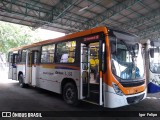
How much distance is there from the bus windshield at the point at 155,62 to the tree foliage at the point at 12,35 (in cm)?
2166

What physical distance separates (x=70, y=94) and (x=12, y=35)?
21.9 m

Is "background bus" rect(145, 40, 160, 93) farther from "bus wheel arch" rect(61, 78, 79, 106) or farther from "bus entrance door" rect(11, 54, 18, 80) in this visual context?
"bus entrance door" rect(11, 54, 18, 80)

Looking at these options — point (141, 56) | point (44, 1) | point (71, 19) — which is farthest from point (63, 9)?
point (141, 56)

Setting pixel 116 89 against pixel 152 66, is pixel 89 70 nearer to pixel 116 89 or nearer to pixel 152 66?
pixel 116 89

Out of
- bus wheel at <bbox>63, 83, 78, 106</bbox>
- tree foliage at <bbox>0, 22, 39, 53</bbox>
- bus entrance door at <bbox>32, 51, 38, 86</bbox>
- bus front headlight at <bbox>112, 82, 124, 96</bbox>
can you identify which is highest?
tree foliage at <bbox>0, 22, 39, 53</bbox>

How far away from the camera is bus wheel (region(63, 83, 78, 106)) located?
6.65 metres

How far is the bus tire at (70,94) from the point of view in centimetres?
665

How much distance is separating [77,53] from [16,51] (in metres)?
7.63

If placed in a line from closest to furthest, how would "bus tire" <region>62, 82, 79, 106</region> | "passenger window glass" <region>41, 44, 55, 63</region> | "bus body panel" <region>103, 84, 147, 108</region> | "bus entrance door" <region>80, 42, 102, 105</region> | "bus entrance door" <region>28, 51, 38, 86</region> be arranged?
"bus body panel" <region>103, 84, 147, 108</region>, "bus entrance door" <region>80, 42, 102, 105</region>, "bus tire" <region>62, 82, 79, 106</region>, "passenger window glass" <region>41, 44, 55, 63</region>, "bus entrance door" <region>28, 51, 38, 86</region>

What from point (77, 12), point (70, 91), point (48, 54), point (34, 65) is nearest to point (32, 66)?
point (34, 65)

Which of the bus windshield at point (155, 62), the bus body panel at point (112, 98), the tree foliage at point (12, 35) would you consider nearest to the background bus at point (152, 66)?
the bus windshield at point (155, 62)

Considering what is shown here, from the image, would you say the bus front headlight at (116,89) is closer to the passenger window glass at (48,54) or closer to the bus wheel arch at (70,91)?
the bus wheel arch at (70,91)

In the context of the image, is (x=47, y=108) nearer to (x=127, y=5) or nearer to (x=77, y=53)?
(x=77, y=53)

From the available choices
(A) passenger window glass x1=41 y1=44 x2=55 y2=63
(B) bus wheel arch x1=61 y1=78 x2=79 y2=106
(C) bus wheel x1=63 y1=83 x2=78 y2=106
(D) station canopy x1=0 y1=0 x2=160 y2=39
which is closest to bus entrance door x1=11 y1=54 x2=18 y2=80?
(D) station canopy x1=0 y1=0 x2=160 y2=39
